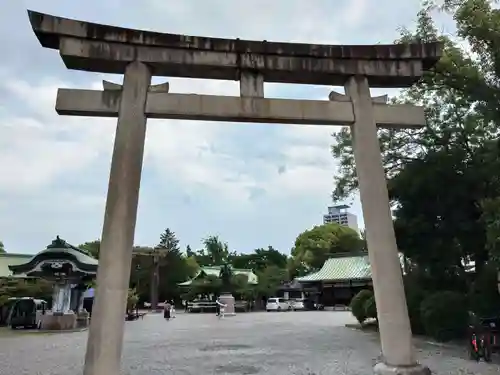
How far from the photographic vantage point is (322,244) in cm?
5709

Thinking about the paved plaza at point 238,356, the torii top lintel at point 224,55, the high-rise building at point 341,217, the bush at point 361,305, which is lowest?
the paved plaza at point 238,356

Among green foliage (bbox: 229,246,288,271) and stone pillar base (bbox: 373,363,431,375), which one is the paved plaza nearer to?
stone pillar base (bbox: 373,363,431,375)

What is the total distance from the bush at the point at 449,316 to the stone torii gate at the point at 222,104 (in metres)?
8.85

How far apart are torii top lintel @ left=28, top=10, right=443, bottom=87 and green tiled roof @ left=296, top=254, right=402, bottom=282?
33872 millimetres

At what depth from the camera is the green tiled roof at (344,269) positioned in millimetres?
40219

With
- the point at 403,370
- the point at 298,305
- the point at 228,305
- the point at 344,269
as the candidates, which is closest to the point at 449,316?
the point at 403,370

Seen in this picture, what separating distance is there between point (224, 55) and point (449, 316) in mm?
11721

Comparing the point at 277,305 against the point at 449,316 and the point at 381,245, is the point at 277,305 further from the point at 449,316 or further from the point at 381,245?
the point at 381,245

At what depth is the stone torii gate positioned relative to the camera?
6223 mm

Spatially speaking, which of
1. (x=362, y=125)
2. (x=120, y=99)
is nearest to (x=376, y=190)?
(x=362, y=125)

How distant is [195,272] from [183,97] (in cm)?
4984

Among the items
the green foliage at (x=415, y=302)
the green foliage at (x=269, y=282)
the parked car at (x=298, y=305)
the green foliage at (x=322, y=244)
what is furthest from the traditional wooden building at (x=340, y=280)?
the green foliage at (x=415, y=302)

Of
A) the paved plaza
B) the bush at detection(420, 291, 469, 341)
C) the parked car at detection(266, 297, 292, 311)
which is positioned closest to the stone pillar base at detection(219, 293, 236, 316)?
the parked car at detection(266, 297, 292, 311)

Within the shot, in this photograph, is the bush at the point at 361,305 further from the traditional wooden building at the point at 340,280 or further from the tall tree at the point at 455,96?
the traditional wooden building at the point at 340,280
